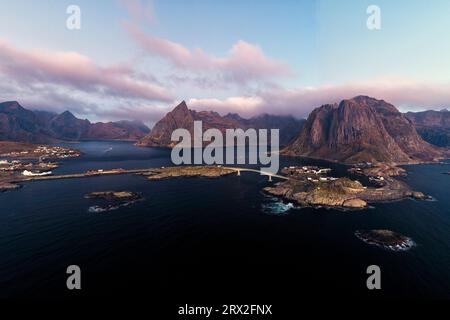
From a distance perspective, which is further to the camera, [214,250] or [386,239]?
[386,239]

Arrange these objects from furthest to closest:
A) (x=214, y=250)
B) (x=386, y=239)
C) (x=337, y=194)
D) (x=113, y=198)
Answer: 1. (x=337, y=194)
2. (x=113, y=198)
3. (x=386, y=239)
4. (x=214, y=250)

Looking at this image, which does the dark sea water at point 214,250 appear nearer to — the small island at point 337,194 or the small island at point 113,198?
the small island at point 113,198

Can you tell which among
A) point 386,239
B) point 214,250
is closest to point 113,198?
point 214,250

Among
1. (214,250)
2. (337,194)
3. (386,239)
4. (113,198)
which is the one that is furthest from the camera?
(337,194)

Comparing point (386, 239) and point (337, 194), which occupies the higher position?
point (337, 194)

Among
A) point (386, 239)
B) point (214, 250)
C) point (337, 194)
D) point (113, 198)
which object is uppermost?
point (337, 194)

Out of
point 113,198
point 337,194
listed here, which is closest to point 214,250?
point 113,198

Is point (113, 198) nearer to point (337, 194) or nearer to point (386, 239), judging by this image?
point (337, 194)
